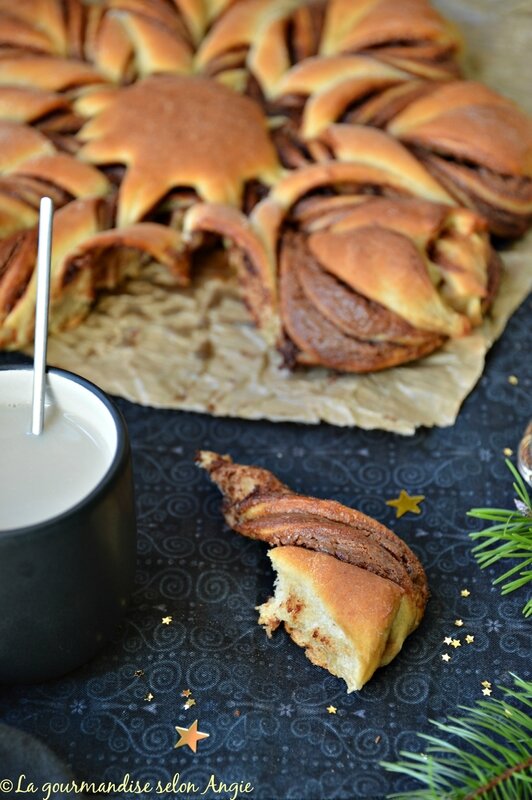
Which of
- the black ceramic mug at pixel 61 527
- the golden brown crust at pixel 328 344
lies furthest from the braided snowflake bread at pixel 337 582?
the golden brown crust at pixel 328 344

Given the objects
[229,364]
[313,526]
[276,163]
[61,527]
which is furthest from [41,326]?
[276,163]

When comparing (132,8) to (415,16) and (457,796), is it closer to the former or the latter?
(415,16)

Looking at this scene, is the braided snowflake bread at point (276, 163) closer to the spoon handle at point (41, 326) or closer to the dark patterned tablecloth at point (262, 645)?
the dark patterned tablecloth at point (262, 645)

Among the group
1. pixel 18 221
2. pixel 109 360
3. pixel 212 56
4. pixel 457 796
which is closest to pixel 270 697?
pixel 457 796

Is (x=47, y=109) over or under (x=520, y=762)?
over

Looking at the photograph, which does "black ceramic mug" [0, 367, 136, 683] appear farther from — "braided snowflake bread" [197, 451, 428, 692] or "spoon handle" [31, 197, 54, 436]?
"braided snowflake bread" [197, 451, 428, 692]
